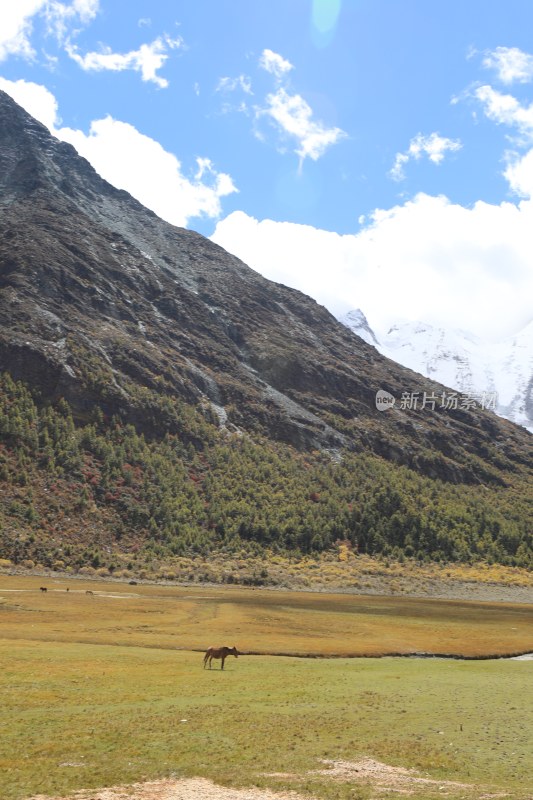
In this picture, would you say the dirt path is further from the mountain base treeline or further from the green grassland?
the mountain base treeline

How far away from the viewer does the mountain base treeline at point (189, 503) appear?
127 meters

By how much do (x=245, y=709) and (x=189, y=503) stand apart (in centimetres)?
12785

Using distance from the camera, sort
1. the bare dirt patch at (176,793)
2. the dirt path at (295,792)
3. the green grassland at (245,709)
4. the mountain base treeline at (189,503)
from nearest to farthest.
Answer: the bare dirt patch at (176,793)
the dirt path at (295,792)
the green grassland at (245,709)
the mountain base treeline at (189,503)

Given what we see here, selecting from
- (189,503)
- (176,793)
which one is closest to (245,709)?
(176,793)

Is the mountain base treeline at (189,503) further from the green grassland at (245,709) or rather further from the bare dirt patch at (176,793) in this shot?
the bare dirt patch at (176,793)

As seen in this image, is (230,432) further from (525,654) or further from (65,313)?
(525,654)

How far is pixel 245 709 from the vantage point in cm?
2747

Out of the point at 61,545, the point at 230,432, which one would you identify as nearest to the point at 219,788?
the point at 61,545

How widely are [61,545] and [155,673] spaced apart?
90.4 metres

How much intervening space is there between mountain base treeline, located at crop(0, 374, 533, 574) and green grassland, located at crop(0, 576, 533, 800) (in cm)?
6767

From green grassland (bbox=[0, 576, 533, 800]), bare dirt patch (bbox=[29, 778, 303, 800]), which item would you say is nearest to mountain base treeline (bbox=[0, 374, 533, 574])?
green grassland (bbox=[0, 576, 533, 800])

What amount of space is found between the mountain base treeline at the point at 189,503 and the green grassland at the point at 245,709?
67.7 metres

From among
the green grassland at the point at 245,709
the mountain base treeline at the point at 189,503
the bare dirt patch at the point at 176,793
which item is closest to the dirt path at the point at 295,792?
the bare dirt patch at the point at 176,793

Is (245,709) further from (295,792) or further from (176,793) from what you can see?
(176,793)
